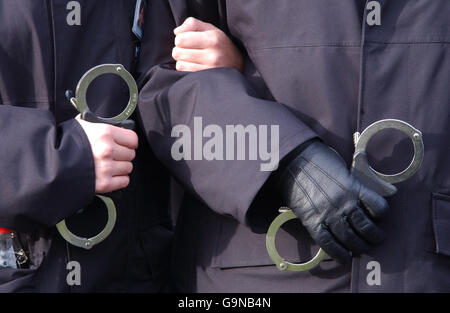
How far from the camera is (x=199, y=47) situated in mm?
1566

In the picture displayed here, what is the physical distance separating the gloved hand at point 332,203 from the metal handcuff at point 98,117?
38 centimetres

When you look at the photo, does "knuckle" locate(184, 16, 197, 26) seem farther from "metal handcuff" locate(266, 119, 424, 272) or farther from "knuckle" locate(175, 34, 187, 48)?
"metal handcuff" locate(266, 119, 424, 272)

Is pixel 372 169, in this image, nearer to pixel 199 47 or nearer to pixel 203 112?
pixel 203 112

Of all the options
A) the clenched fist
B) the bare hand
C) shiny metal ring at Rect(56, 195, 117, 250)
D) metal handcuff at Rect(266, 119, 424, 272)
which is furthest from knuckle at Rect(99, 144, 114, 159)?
metal handcuff at Rect(266, 119, 424, 272)

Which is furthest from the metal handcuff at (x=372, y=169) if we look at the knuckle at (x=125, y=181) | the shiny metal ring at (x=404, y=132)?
the knuckle at (x=125, y=181)

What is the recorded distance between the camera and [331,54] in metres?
1.44

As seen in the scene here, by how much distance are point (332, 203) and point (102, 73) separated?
55cm

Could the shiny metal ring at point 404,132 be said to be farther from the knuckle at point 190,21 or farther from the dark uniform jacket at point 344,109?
the knuckle at point 190,21

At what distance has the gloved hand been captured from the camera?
1.36m

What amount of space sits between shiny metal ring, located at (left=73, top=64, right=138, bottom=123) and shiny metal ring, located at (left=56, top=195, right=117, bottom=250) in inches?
7.5

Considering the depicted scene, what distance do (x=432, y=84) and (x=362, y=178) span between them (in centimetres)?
26
